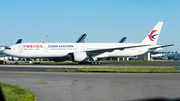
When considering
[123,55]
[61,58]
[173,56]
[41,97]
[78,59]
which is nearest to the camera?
[41,97]

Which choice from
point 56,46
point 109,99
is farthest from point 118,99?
point 56,46

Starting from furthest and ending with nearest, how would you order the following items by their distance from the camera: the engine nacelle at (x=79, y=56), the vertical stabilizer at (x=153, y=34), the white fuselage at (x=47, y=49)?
the vertical stabilizer at (x=153, y=34)
the white fuselage at (x=47, y=49)
the engine nacelle at (x=79, y=56)

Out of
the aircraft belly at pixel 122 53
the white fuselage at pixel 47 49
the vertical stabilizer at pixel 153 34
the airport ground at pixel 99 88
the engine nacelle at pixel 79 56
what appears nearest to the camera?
the airport ground at pixel 99 88

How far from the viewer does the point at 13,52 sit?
36062mm

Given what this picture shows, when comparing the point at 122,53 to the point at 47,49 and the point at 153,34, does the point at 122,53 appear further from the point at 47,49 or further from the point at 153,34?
the point at 47,49

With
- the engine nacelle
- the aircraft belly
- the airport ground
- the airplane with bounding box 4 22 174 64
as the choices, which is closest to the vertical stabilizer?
the airplane with bounding box 4 22 174 64

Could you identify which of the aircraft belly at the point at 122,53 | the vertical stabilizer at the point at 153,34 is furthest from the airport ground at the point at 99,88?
the vertical stabilizer at the point at 153,34

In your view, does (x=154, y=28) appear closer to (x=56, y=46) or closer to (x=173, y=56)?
(x=56, y=46)

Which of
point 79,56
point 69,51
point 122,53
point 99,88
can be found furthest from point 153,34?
point 99,88

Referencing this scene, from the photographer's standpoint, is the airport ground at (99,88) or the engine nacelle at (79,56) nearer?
the airport ground at (99,88)

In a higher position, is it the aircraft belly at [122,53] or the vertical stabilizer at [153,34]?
the vertical stabilizer at [153,34]

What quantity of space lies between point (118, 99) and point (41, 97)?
3056 mm

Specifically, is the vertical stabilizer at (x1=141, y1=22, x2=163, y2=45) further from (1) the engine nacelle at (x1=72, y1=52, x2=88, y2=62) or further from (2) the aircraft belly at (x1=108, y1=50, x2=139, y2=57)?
(1) the engine nacelle at (x1=72, y1=52, x2=88, y2=62)

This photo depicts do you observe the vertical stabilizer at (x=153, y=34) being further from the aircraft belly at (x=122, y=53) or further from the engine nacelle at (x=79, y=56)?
the engine nacelle at (x=79, y=56)
